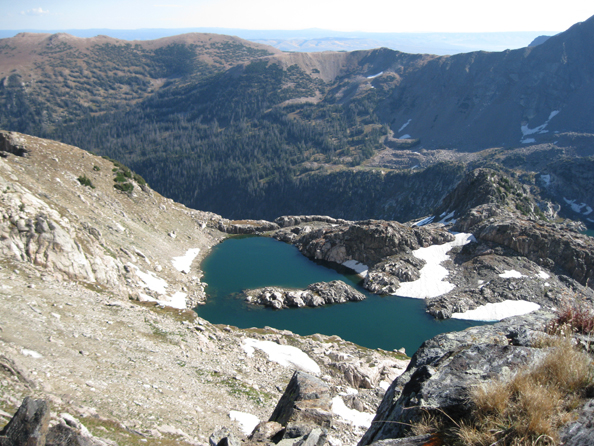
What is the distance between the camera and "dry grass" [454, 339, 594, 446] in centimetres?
697

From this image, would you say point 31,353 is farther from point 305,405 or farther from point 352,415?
point 352,415

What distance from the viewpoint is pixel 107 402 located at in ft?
60.4

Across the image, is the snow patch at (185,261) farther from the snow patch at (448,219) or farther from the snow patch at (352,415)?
the snow patch at (448,219)

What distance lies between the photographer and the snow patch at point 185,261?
68.4 m

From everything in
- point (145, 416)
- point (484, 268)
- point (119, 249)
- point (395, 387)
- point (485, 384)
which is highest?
point (485, 384)

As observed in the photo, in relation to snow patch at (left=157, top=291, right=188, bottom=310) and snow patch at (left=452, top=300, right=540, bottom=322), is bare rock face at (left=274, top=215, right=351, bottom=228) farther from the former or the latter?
snow patch at (left=157, top=291, right=188, bottom=310)

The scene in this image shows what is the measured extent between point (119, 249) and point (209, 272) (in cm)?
2382

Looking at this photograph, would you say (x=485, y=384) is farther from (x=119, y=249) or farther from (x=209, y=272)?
(x=209, y=272)

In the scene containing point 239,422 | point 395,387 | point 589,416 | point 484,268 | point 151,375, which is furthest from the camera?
point 484,268

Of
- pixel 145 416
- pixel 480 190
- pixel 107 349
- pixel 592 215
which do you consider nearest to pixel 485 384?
pixel 145 416

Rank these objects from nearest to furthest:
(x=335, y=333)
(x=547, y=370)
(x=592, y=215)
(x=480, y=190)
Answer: (x=547, y=370) < (x=335, y=333) < (x=480, y=190) < (x=592, y=215)

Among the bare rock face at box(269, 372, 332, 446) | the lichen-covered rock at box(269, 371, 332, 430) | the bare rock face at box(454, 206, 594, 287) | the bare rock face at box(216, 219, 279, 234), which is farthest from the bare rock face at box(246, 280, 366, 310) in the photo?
the bare rock face at box(269, 372, 332, 446)

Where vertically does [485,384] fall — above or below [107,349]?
above

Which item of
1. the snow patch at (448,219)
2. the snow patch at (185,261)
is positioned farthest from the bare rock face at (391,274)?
the snow patch at (185,261)
